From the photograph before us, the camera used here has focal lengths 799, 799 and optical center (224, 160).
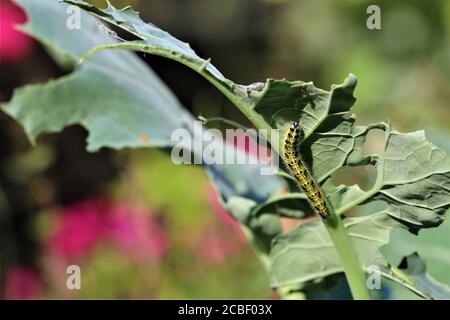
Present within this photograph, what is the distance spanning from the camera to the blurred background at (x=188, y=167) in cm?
215

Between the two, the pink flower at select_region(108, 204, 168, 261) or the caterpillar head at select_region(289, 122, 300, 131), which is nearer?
the caterpillar head at select_region(289, 122, 300, 131)

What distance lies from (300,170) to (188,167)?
82.6 inches

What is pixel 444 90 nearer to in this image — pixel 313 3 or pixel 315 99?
pixel 313 3

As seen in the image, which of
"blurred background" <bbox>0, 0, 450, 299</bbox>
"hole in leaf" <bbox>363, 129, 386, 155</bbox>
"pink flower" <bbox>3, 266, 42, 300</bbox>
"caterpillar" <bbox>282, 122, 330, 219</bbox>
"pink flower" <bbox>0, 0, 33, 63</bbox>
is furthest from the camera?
"pink flower" <bbox>0, 0, 33, 63</bbox>

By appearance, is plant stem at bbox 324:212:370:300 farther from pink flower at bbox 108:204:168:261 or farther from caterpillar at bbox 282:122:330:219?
pink flower at bbox 108:204:168:261

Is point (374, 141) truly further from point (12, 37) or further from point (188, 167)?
point (12, 37)

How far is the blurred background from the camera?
2.15 m

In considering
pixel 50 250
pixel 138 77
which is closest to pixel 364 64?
pixel 50 250

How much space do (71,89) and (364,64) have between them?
2.62 metres

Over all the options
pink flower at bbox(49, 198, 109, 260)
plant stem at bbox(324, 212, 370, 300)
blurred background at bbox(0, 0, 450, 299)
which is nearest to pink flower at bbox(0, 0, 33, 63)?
blurred background at bbox(0, 0, 450, 299)

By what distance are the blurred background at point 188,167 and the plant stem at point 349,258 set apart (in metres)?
0.30

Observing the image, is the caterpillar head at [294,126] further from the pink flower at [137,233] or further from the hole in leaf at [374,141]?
the pink flower at [137,233]

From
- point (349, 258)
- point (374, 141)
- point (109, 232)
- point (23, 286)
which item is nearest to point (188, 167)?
point (109, 232)

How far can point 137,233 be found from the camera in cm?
222
